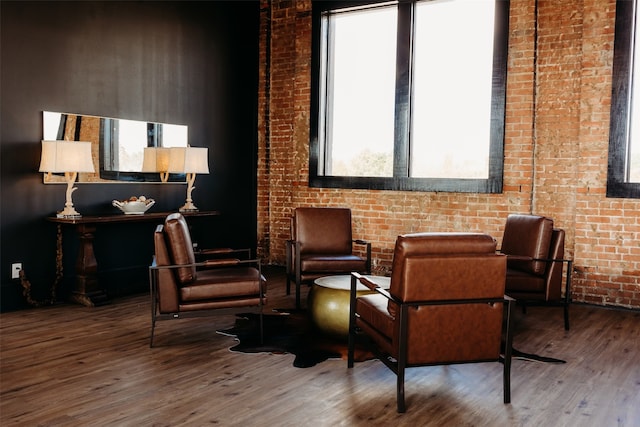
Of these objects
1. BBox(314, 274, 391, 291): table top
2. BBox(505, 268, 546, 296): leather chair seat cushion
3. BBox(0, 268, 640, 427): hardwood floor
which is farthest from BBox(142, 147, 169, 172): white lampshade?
BBox(505, 268, 546, 296): leather chair seat cushion

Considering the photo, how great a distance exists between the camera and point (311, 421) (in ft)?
10.5

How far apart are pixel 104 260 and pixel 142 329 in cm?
168

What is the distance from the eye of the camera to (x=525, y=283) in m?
5.13

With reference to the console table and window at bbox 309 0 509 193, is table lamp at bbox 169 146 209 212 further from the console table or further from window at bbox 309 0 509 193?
window at bbox 309 0 509 193

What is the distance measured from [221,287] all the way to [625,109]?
4402 mm

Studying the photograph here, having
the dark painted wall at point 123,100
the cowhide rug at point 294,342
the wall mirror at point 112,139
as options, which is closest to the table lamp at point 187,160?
the wall mirror at point 112,139

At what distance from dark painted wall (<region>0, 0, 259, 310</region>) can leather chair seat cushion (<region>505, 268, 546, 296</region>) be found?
393 cm

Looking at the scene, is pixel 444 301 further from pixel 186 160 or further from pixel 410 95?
pixel 410 95

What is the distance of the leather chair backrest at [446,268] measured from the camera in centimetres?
327

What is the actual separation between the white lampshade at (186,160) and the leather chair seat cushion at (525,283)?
11.9ft

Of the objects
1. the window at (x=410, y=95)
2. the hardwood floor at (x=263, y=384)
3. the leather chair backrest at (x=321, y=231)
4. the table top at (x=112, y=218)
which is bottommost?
the hardwood floor at (x=263, y=384)

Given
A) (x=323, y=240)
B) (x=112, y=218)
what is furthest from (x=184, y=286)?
(x=323, y=240)

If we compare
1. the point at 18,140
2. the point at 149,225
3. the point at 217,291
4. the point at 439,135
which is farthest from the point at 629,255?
the point at 18,140

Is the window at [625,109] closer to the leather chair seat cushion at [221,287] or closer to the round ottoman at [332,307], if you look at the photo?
the round ottoman at [332,307]
